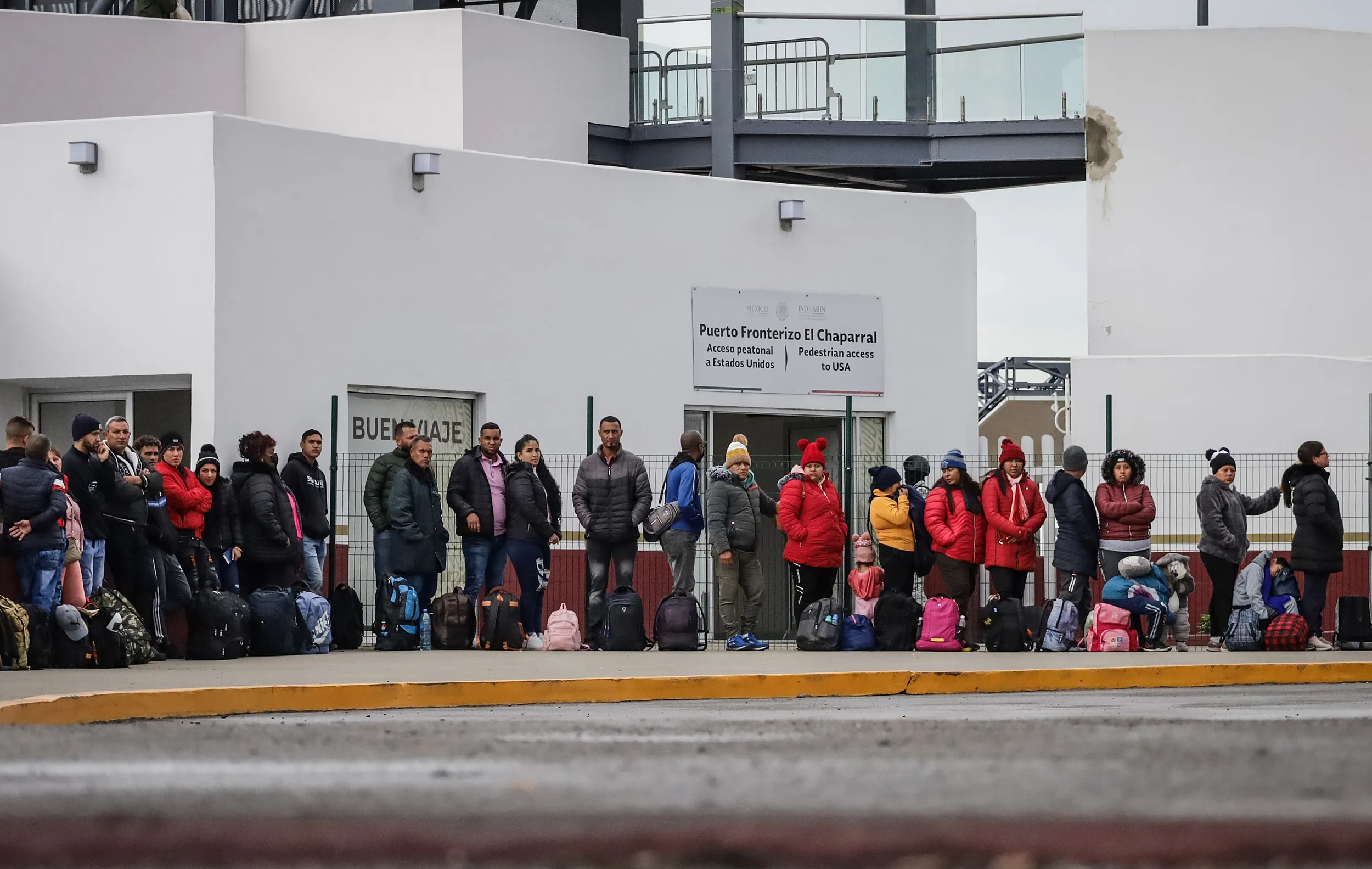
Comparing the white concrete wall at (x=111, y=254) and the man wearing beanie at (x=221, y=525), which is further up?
the white concrete wall at (x=111, y=254)

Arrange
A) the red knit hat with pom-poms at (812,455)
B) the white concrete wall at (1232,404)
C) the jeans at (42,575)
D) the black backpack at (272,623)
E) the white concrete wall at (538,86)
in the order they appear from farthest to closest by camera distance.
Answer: the white concrete wall at (538,86) < the white concrete wall at (1232,404) < the red knit hat with pom-poms at (812,455) < the black backpack at (272,623) < the jeans at (42,575)

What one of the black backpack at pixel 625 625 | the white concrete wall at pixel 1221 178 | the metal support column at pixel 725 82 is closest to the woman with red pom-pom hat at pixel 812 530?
the black backpack at pixel 625 625

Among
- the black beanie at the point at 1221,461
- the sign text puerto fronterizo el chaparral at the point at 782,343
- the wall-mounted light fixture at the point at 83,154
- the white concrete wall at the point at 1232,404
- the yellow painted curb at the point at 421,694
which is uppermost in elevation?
the wall-mounted light fixture at the point at 83,154

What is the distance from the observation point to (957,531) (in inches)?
593

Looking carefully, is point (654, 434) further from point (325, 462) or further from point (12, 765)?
point (12, 765)

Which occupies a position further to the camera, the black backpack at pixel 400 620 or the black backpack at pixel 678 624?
the black backpack at pixel 400 620

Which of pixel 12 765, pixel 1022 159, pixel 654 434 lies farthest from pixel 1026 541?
pixel 12 765

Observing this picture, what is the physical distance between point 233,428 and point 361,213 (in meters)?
2.41

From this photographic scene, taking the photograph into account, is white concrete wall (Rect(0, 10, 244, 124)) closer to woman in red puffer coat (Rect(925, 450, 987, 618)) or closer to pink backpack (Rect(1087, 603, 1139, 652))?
woman in red puffer coat (Rect(925, 450, 987, 618))

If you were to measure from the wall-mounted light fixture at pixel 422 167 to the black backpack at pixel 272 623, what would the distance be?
4.56m

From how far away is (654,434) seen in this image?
18.0 m

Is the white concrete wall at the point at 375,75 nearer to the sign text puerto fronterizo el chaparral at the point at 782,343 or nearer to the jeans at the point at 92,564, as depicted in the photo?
the sign text puerto fronterizo el chaparral at the point at 782,343

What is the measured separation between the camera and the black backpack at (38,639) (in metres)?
11.6

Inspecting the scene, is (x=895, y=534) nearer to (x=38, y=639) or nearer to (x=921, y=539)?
(x=921, y=539)
